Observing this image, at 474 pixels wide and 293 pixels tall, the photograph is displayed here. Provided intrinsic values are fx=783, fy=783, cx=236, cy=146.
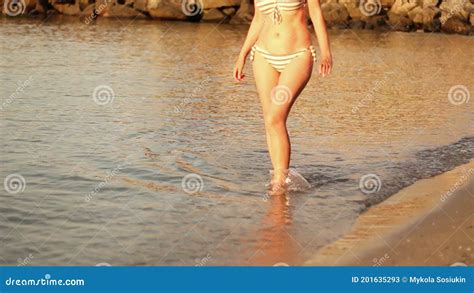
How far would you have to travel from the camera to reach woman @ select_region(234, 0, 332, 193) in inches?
245

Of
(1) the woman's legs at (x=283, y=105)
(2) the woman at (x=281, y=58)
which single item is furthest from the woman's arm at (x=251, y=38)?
(1) the woman's legs at (x=283, y=105)

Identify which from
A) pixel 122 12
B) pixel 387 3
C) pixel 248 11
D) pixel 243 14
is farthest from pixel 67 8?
pixel 387 3

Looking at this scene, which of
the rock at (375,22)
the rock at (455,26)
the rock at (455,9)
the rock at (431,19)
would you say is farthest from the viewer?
the rock at (375,22)

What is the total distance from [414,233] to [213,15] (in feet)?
119

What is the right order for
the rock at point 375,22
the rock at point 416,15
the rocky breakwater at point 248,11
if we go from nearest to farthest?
the rock at point 375,22
the rocky breakwater at point 248,11
the rock at point 416,15

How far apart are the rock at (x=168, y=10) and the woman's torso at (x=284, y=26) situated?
33789 mm

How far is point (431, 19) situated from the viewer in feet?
127

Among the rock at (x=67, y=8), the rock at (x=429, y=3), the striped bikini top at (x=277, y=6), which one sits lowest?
the rock at (x=67, y=8)

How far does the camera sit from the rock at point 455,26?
36.5 m

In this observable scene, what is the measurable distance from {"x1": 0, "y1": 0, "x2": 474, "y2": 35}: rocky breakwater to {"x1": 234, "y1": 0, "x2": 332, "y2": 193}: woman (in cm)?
3269

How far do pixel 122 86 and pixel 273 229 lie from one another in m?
7.97

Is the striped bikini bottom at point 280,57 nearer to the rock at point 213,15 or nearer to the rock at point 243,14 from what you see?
the rock at point 243,14

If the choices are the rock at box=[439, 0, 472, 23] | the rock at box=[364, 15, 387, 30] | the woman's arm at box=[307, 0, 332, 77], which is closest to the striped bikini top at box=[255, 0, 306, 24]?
the woman's arm at box=[307, 0, 332, 77]

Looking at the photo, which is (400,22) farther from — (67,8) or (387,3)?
(67,8)
